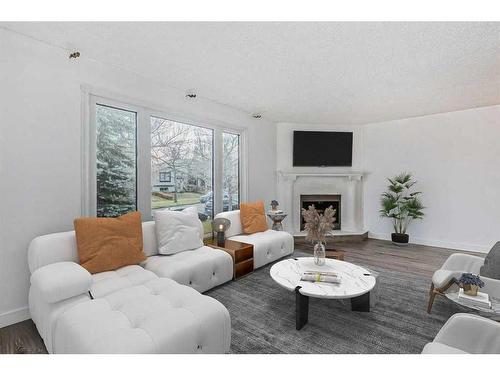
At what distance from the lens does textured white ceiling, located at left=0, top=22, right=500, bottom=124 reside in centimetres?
208

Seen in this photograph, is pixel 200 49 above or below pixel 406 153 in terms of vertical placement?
above

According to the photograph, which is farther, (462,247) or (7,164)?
(462,247)

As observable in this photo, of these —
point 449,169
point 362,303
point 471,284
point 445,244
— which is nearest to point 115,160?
point 362,303

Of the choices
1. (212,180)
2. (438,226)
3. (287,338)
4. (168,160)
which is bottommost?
(287,338)

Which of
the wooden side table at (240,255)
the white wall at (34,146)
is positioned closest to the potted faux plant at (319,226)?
the wooden side table at (240,255)

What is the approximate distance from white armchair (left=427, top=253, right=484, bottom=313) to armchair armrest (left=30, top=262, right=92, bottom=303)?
110 inches

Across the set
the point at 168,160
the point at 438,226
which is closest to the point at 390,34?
the point at 168,160

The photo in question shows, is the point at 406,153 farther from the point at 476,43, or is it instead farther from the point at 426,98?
the point at 476,43

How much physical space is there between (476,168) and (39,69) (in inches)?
238

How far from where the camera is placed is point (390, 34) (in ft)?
6.91

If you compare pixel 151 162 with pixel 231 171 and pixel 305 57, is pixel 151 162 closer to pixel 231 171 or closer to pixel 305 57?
pixel 231 171

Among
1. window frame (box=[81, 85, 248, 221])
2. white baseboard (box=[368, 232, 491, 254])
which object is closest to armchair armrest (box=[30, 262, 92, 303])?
Result: window frame (box=[81, 85, 248, 221])

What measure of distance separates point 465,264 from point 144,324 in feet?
9.82

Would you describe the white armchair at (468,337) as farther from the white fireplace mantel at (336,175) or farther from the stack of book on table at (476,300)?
the white fireplace mantel at (336,175)
